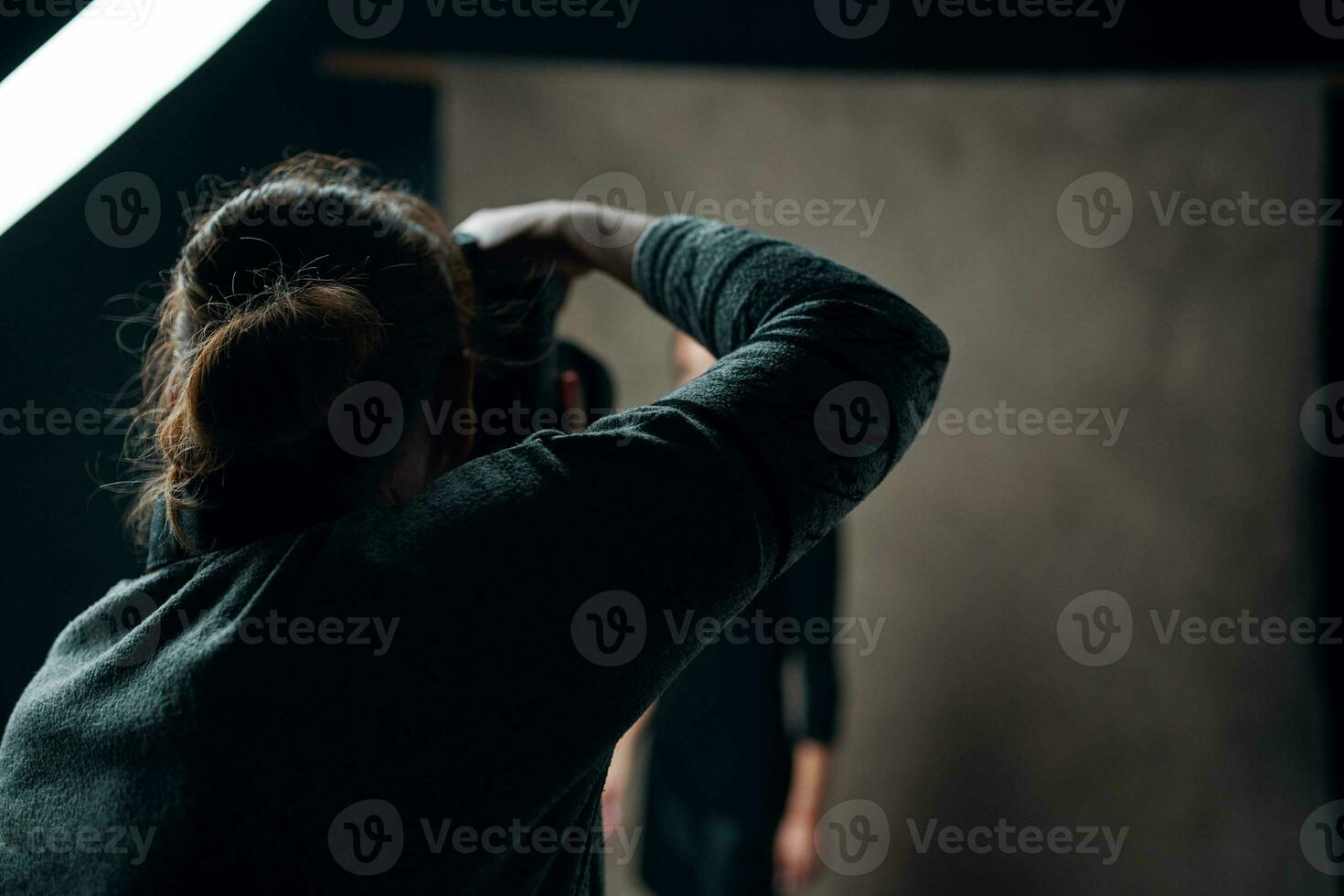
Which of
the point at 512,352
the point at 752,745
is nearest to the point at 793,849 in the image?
the point at 752,745

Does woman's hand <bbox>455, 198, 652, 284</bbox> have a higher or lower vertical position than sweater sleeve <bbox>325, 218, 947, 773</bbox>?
higher

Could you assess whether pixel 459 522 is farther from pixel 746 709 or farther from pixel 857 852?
pixel 857 852

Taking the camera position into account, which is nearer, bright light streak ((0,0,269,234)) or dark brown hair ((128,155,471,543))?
dark brown hair ((128,155,471,543))

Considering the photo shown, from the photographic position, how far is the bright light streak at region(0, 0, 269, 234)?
1.87 feet

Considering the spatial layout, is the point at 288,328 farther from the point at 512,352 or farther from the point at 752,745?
the point at 752,745

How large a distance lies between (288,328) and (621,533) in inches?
8.4

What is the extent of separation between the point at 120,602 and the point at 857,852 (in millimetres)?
1872

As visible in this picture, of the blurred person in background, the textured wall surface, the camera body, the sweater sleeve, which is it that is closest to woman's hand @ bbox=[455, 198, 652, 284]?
the camera body

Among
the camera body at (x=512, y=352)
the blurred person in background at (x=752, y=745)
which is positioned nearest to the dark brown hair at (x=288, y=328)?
the camera body at (x=512, y=352)

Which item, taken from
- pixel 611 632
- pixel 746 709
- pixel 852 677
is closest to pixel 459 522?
pixel 611 632

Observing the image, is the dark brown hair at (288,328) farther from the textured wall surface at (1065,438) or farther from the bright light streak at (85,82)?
the textured wall surface at (1065,438)

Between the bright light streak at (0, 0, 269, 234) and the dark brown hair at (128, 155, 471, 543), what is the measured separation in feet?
0.49

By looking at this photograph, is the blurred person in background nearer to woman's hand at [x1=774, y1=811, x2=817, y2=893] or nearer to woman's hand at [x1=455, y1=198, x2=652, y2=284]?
woman's hand at [x1=774, y1=811, x2=817, y2=893]

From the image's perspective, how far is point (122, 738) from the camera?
0.39 metres
